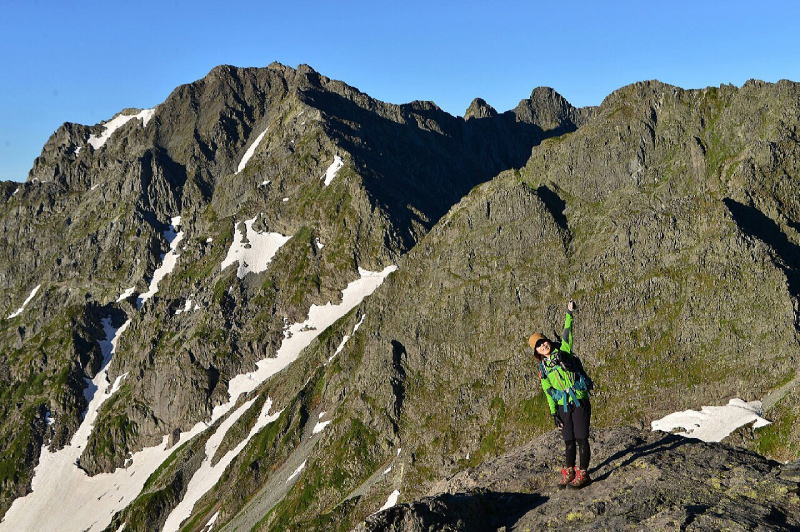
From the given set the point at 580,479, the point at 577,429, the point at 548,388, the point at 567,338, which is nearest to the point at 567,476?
the point at 580,479

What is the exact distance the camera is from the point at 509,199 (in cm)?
18100

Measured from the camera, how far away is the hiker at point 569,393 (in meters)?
20.6

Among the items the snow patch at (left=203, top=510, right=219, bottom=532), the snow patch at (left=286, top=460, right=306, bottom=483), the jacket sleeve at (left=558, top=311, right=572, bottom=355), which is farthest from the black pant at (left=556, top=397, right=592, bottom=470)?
the snow patch at (left=203, top=510, right=219, bottom=532)

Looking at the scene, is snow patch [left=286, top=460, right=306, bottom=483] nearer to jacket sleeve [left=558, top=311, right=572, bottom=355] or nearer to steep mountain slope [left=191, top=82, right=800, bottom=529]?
steep mountain slope [left=191, top=82, right=800, bottom=529]

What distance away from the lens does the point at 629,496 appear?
19.4m

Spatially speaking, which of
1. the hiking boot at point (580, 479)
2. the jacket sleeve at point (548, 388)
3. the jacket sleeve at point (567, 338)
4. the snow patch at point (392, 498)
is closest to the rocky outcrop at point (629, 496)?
the hiking boot at point (580, 479)

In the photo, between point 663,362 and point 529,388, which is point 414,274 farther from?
point 663,362

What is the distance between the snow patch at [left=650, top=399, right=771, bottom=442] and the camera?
112688 millimetres

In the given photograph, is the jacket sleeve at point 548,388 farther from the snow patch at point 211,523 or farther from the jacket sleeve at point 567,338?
the snow patch at point 211,523

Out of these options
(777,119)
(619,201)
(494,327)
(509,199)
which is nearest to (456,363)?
(494,327)

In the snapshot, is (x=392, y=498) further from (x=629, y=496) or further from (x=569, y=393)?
(x=629, y=496)

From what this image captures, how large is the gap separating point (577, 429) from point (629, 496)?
2.48m

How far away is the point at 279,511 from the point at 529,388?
2630 inches

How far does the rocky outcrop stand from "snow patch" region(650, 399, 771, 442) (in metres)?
99.1
